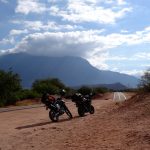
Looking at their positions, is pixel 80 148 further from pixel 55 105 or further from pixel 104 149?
pixel 55 105

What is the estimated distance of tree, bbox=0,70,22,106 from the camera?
204 ft

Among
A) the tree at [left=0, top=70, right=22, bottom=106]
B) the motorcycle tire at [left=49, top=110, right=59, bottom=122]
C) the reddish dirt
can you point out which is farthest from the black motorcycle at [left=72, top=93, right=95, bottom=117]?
the tree at [left=0, top=70, right=22, bottom=106]

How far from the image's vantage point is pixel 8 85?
63.8 meters

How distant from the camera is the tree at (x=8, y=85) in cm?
6216

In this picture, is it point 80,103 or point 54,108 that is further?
point 80,103

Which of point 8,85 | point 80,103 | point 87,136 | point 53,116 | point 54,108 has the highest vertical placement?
point 8,85

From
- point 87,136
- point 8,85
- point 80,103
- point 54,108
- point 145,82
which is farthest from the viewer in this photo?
point 8,85

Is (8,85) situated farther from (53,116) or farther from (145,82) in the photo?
(53,116)

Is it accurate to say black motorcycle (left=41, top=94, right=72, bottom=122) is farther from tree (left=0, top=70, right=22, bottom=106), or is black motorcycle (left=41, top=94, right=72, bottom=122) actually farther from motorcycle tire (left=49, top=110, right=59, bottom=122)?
tree (left=0, top=70, right=22, bottom=106)

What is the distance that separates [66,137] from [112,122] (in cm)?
327

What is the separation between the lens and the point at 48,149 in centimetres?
1356

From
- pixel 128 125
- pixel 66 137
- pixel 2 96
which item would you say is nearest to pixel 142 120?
pixel 128 125

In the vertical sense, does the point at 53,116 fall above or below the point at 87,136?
above

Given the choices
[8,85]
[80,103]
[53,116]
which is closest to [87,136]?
[53,116]
